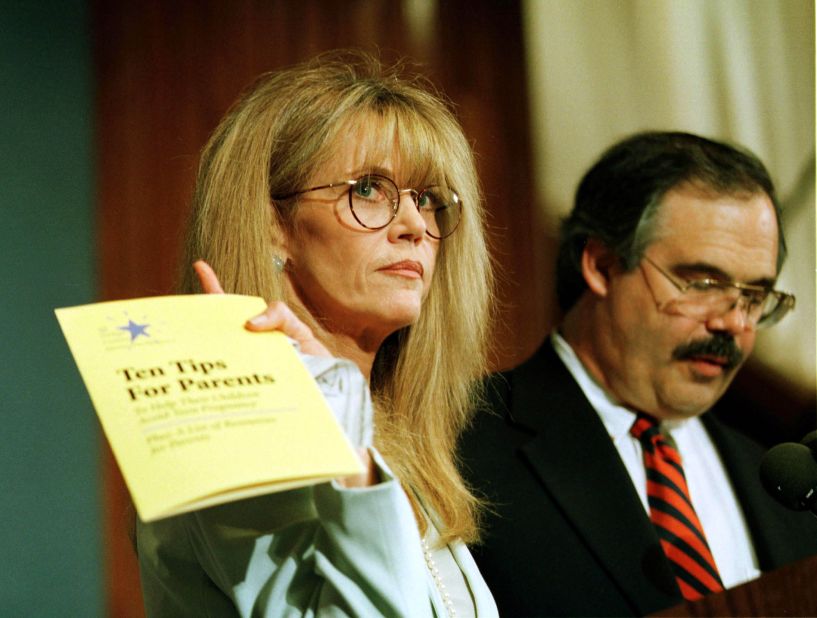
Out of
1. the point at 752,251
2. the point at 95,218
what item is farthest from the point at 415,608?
the point at 752,251

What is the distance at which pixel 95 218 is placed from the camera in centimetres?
→ 190

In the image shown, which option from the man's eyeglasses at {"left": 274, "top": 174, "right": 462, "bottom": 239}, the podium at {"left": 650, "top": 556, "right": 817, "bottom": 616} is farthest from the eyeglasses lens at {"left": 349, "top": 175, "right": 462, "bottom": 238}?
the podium at {"left": 650, "top": 556, "right": 817, "bottom": 616}

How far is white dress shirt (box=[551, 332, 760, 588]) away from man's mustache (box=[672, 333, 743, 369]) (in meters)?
0.13

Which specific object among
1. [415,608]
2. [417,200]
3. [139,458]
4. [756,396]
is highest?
[417,200]

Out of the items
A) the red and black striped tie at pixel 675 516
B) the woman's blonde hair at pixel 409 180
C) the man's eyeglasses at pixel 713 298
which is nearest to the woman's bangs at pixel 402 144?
the woman's blonde hair at pixel 409 180

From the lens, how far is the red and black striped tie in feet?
6.33

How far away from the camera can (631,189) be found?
6.64 ft

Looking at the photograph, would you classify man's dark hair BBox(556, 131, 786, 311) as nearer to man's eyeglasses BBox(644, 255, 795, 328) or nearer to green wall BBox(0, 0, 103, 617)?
man's eyeglasses BBox(644, 255, 795, 328)

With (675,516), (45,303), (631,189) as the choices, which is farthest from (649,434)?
(45,303)

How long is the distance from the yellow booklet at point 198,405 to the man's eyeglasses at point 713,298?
3.61 ft

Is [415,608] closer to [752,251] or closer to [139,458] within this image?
[139,458]

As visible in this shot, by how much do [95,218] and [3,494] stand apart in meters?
0.51

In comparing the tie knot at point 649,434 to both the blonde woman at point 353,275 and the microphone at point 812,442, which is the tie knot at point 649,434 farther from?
the microphone at point 812,442

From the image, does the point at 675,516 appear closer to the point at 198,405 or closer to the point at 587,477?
the point at 587,477
